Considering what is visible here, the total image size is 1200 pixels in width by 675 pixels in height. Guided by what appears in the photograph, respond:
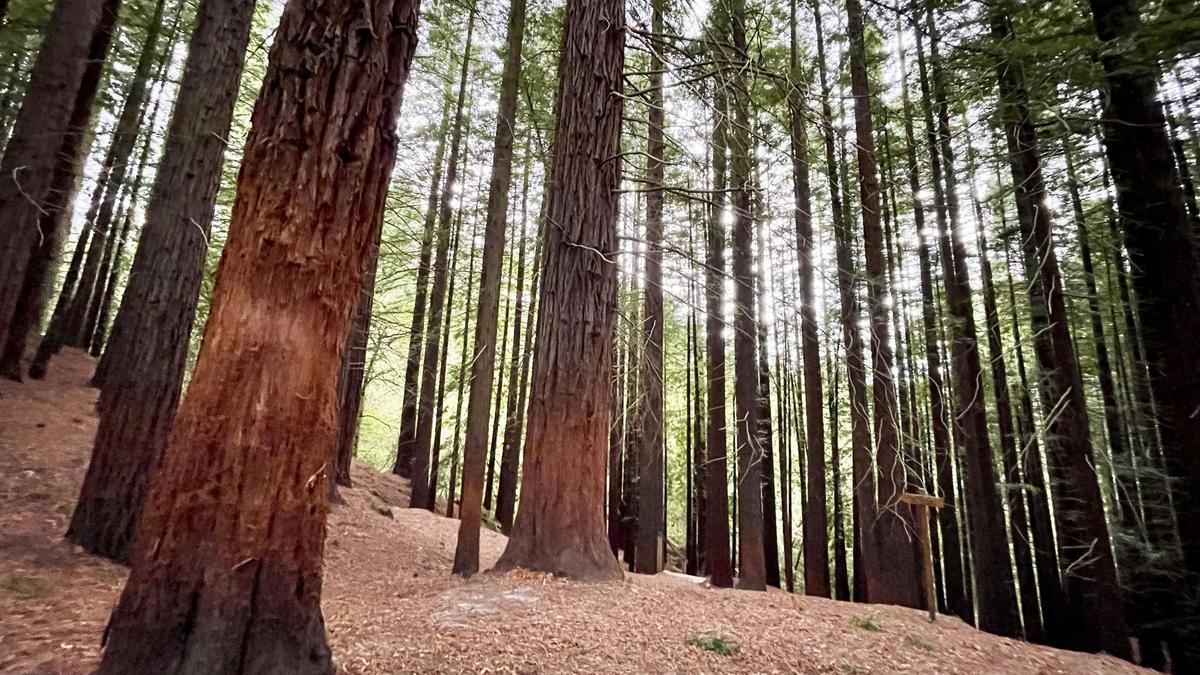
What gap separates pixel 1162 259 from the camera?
4918 mm

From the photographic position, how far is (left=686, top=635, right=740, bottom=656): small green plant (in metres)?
3.41

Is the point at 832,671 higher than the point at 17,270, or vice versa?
the point at 17,270

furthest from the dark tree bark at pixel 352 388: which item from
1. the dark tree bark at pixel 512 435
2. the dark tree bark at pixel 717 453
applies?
the dark tree bark at pixel 717 453

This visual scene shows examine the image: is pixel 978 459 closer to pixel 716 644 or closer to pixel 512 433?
pixel 716 644

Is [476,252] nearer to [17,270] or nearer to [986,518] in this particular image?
[17,270]

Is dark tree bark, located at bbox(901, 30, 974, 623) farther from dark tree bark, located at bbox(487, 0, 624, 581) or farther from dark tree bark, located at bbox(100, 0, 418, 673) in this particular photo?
dark tree bark, located at bbox(100, 0, 418, 673)

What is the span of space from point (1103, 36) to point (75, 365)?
17169 mm

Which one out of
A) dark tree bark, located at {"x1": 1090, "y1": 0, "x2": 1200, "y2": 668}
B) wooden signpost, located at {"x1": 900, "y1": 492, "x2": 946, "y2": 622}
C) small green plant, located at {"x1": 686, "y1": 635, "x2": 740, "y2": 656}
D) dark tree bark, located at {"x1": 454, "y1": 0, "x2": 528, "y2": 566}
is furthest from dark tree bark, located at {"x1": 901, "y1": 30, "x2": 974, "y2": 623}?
small green plant, located at {"x1": 686, "y1": 635, "x2": 740, "y2": 656}

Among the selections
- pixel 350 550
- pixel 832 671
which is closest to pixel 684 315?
pixel 350 550

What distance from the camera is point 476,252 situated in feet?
49.2

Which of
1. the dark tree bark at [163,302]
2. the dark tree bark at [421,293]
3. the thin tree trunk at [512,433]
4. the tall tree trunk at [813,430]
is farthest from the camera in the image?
the thin tree trunk at [512,433]

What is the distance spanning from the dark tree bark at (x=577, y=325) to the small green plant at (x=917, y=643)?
A: 2379 millimetres

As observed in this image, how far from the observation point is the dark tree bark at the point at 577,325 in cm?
501

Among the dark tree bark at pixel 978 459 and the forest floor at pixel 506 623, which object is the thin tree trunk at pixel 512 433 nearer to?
the forest floor at pixel 506 623
